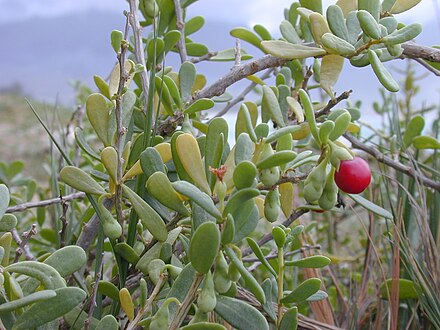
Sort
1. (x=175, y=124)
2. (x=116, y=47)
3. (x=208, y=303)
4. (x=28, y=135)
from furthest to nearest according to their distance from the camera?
(x=28, y=135), (x=175, y=124), (x=116, y=47), (x=208, y=303)

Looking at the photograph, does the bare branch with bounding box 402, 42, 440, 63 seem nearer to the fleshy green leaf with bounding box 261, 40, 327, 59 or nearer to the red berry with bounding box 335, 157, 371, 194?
the fleshy green leaf with bounding box 261, 40, 327, 59

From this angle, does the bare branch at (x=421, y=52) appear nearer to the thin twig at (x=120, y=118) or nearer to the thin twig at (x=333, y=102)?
the thin twig at (x=333, y=102)

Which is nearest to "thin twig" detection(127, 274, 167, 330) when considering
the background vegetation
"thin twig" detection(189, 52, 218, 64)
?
the background vegetation

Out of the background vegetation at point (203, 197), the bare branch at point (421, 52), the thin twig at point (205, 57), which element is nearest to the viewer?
the background vegetation at point (203, 197)

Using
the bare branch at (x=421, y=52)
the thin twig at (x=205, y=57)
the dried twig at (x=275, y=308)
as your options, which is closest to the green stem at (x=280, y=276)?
the dried twig at (x=275, y=308)

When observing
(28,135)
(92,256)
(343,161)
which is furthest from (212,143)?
(28,135)

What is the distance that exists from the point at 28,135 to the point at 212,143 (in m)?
8.76

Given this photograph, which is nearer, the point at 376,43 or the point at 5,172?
the point at 376,43

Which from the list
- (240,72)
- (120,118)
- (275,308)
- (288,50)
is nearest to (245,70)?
(240,72)

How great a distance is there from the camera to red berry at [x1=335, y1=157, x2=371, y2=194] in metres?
0.76

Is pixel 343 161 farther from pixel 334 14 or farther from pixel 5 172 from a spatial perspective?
pixel 5 172

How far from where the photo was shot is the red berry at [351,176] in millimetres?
757

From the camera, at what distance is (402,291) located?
1.17m

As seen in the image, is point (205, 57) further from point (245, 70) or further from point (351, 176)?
point (351, 176)
